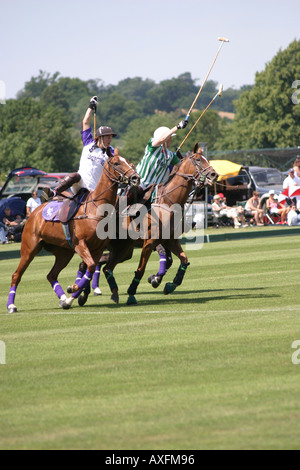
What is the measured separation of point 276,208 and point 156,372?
25.5 metres

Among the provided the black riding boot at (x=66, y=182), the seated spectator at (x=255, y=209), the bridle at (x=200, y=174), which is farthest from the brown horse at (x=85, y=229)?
the seated spectator at (x=255, y=209)

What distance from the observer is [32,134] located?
276 ft

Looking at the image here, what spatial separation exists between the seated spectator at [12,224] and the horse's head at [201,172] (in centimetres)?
1747

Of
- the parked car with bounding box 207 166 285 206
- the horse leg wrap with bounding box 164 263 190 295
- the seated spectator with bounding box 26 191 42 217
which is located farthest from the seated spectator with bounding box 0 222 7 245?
the horse leg wrap with bounding box 164 263 190 295

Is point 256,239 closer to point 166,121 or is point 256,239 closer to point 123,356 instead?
point 123,356

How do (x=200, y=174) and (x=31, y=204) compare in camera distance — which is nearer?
(x=200, y=174)

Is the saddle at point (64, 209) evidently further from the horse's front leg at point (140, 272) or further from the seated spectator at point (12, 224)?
the seated spectator at point (12, 224)

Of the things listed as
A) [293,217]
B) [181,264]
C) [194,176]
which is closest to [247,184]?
[293,217]

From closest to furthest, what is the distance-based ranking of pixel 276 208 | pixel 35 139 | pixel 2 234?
pixel 2 234
pixel 276 208
pixel 35 139

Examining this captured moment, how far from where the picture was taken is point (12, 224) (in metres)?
31.8

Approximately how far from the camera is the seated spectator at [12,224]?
3117 centimetres

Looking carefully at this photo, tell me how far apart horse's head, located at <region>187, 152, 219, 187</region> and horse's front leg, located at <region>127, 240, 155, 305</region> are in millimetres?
1171

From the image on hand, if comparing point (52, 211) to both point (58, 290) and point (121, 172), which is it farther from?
point (121, 172)
